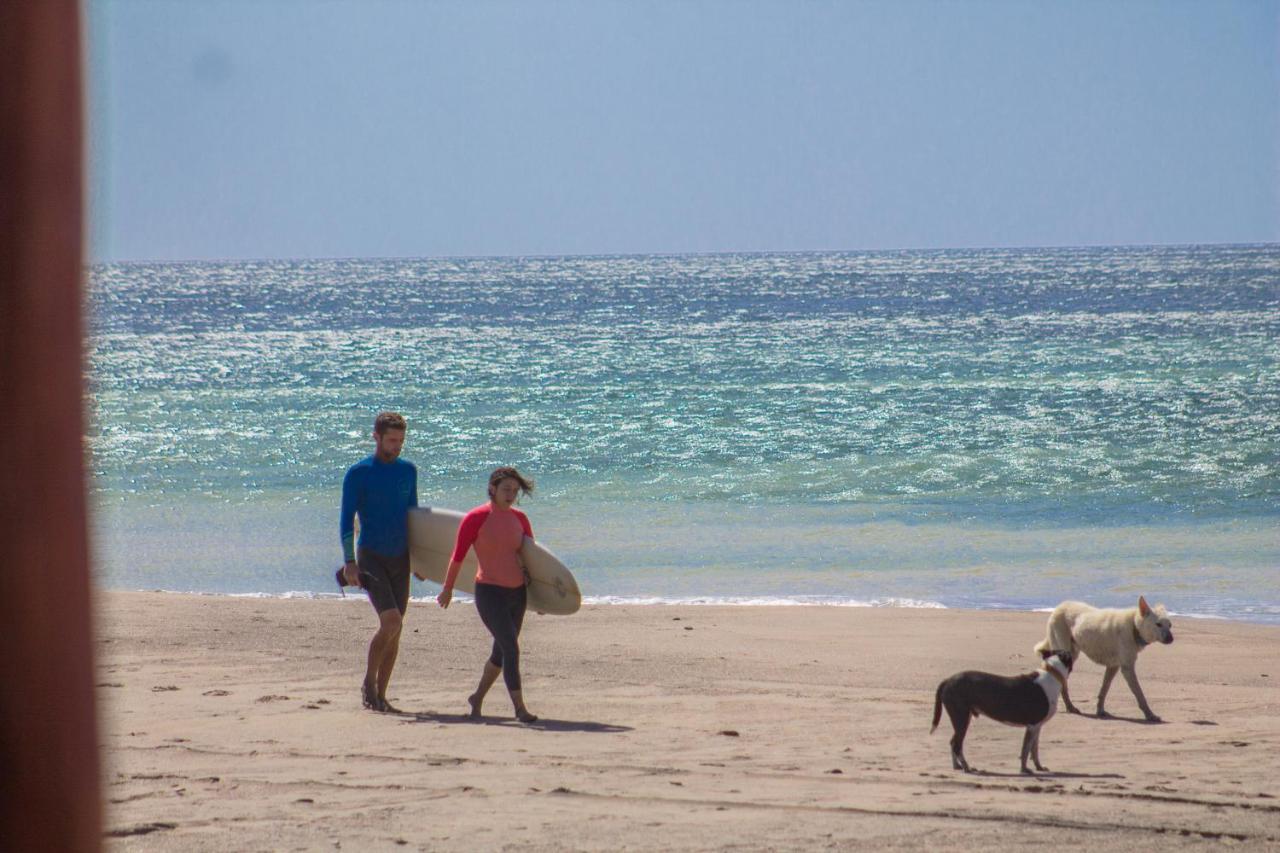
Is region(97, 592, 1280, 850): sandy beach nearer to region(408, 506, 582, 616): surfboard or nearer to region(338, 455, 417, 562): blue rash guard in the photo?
region(408, 506, 582, 616): surfboard

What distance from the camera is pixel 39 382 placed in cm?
72

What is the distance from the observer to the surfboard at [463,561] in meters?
7.22

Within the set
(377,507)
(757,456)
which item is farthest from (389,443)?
(757,456)

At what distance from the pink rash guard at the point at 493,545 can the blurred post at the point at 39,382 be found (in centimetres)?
625

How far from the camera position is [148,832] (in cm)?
464

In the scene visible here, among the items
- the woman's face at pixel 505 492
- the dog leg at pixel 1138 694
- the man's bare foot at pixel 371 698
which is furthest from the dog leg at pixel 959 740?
the man's bare foot at pixel 371 698

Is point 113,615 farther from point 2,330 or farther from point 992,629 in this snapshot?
point 2,330

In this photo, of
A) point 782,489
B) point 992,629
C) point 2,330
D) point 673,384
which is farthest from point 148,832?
point 673,384

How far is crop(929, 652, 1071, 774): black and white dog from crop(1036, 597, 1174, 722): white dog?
1.28 m

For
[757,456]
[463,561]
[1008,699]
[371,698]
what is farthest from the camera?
[757,456]

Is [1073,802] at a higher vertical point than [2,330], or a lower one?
lower

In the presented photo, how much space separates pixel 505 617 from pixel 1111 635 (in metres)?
3.29

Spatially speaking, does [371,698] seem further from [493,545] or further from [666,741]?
[666,741]

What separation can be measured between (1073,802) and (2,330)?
17.0 feet
